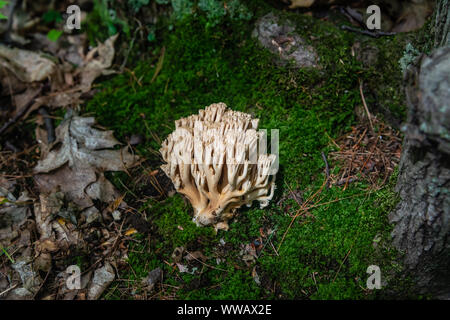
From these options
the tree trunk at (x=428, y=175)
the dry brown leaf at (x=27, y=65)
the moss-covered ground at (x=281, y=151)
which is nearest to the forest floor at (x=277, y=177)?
the moss-covered ground at (x=281, y=151)

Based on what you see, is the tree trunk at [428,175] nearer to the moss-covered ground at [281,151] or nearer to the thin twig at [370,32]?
the moss-covered ground at [281,151]

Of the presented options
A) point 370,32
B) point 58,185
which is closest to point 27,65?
point 58,185

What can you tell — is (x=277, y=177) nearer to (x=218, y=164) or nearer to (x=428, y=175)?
(x=218, y=164)

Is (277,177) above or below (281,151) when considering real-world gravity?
below

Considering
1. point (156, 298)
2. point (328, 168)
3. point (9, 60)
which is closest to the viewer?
point (156, 298)

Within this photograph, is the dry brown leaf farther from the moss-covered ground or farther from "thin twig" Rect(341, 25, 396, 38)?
"thin twig" Rect(341, 25, 396, 38)
